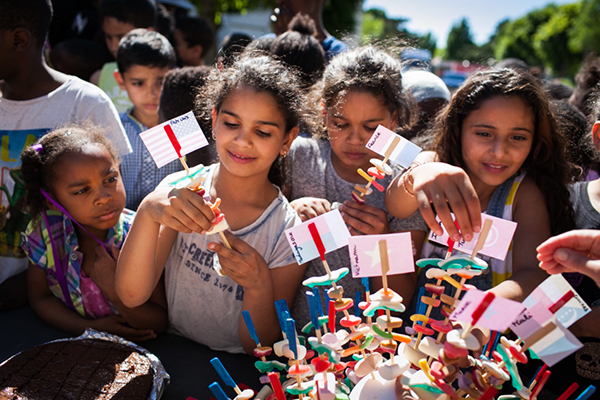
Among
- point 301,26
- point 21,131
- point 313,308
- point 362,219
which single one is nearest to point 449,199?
point 313,308

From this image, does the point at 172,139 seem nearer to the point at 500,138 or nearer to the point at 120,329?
the point at 120,329

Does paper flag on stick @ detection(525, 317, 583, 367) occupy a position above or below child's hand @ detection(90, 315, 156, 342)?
above

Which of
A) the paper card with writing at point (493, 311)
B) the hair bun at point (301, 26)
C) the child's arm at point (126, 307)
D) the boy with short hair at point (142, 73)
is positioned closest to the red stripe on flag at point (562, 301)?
the paper card with writing at point (493, 311)

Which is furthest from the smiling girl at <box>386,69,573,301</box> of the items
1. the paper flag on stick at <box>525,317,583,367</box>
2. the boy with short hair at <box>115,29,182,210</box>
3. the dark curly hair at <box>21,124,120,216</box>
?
the boy with short hair at <box>115,29,182,210</box>

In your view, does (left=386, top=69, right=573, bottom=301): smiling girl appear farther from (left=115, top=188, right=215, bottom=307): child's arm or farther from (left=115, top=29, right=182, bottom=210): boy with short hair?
(left=115, top=29, right=182, bottom=210): boy with short hair

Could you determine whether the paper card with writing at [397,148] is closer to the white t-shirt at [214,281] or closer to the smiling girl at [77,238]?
the white t-shirt at [214,281]

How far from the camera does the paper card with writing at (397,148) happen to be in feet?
3.85

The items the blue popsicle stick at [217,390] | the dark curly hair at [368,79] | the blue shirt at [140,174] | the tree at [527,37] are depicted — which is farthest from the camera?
→ the tree at [527,37]

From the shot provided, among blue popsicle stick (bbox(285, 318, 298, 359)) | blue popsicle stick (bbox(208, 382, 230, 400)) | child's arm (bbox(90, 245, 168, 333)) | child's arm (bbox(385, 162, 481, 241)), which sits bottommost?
child's arm (bbox(90, 245, 168, 333))

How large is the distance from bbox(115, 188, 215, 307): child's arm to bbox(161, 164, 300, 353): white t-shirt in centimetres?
9

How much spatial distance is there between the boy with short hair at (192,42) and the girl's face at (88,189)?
2949 mm

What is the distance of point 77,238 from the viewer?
175cm

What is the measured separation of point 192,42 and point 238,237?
351cm

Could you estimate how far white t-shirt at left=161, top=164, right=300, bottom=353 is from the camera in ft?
5.03
